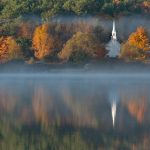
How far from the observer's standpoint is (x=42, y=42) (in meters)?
55.8

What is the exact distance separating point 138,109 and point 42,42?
34.0 metres

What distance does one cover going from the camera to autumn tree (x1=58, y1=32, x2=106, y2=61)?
5281 cm

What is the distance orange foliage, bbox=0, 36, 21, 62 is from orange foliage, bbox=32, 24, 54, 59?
4.51 ft

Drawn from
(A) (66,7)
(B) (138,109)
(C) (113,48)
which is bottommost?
(C) (113,48)

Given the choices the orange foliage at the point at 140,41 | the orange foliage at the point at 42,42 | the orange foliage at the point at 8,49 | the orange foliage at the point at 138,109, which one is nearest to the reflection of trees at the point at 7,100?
the orange foliage at the point at 138,109

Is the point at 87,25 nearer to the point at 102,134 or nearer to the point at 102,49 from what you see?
the point at 102,49

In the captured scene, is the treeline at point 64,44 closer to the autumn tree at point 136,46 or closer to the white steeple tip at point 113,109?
the autumn tree at point 136,46

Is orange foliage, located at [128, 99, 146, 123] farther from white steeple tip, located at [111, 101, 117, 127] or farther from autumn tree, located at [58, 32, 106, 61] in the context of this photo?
autumn tree, located at [58, 32, 106, 61]

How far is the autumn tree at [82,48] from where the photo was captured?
52.8 metres

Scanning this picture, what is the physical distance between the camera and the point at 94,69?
52531 millimetres

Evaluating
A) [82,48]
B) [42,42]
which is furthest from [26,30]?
[82,48]

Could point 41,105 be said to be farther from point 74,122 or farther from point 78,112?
point 74,122

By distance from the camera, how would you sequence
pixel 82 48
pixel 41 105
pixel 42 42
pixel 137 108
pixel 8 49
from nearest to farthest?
1. pixel 137 108
2. pixel 41 105
3. pixel 82 48
4. pixel 8 49
5. pixel 42 42

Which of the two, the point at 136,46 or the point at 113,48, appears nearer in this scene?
the point at 136,46
